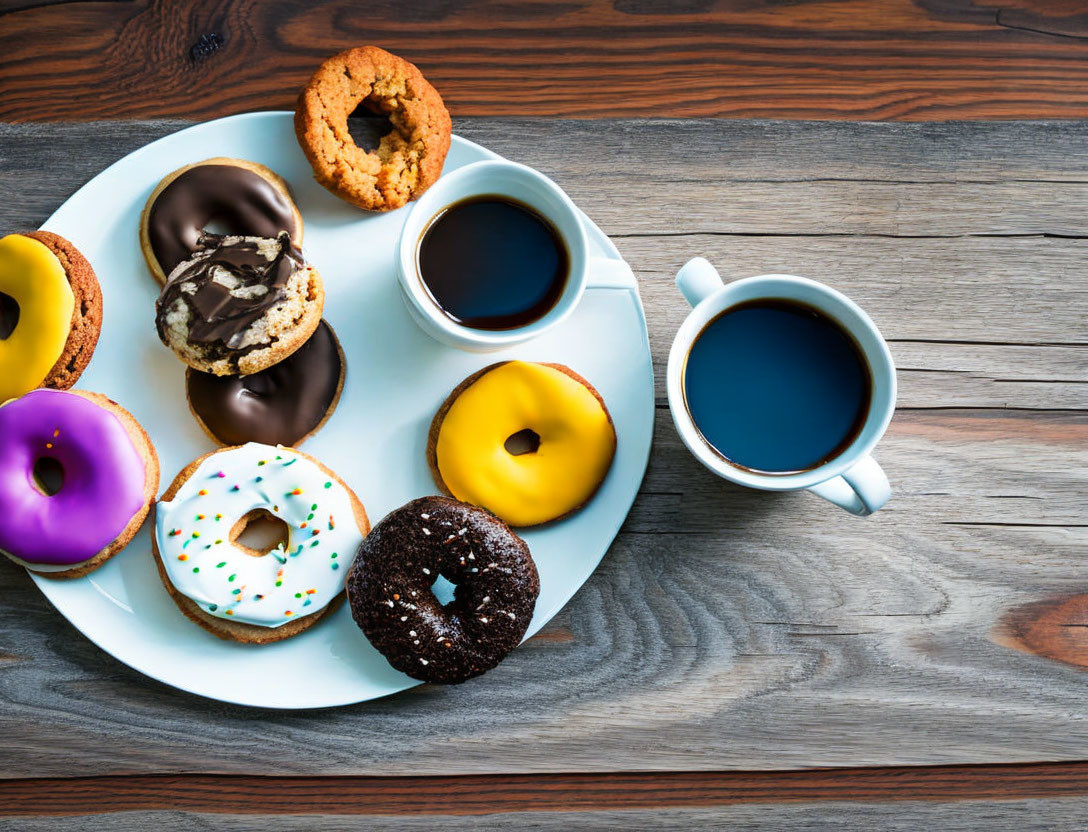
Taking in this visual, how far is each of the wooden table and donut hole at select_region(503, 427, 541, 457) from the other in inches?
8.6

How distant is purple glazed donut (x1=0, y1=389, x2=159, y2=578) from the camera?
125 centimetres

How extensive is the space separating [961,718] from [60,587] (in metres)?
1.55

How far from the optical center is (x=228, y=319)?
3.95ft

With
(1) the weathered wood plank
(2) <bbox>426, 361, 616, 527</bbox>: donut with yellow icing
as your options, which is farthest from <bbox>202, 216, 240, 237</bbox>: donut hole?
(1) the weathered wood plank

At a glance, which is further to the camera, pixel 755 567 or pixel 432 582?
pixel 755 567

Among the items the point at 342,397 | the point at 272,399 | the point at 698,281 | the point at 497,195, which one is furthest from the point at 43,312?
the point at 698,281

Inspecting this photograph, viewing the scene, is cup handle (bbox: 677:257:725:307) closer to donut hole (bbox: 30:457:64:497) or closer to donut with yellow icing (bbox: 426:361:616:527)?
donut with yellow icing (bbox: 426:361:616:527)

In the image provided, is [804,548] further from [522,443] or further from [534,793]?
[534,793]

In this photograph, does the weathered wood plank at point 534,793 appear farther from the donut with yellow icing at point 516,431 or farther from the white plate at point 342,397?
the donut with yellow icing at point 516,431

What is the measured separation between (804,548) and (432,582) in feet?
2.19

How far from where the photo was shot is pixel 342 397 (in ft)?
4.51

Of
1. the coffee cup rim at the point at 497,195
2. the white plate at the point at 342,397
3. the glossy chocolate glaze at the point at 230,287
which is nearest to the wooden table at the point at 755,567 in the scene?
the white plate at the point at 342,397

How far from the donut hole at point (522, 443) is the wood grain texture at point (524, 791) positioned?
0.57m

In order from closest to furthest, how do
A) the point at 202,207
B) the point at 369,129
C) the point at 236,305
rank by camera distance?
the point at 236,305 < the point at 202,207 < the point at 369,129
